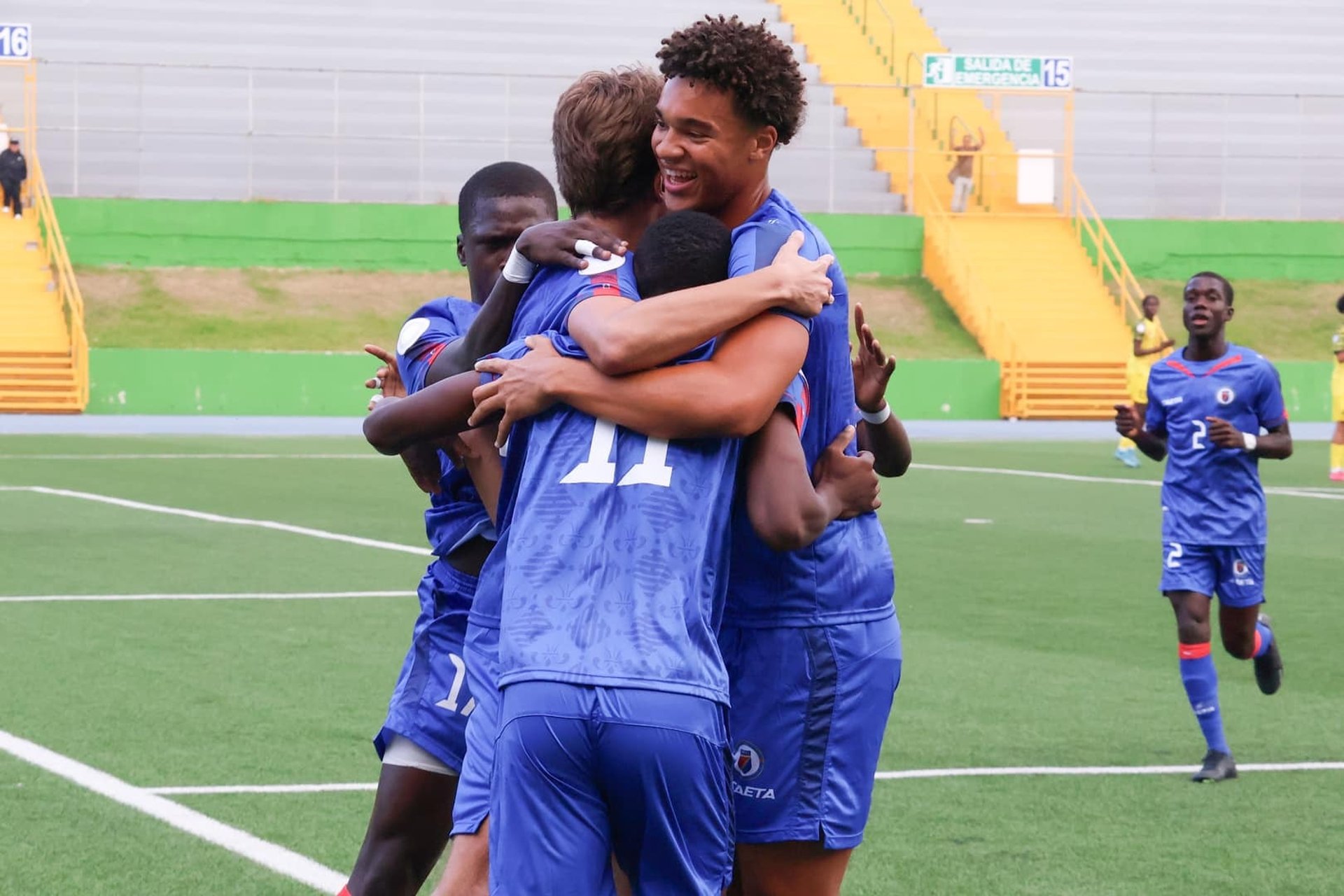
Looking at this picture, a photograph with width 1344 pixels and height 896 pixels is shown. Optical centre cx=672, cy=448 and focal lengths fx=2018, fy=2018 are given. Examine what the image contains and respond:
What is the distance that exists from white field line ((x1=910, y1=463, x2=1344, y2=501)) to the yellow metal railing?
43.8ft

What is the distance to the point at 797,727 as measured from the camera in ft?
12.3

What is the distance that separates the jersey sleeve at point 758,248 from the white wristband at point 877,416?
32.9 inches

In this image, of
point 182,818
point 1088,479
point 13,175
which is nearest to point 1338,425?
point 1088,479

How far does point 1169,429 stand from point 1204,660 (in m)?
1.33

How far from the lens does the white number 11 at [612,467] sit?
10.5 ft

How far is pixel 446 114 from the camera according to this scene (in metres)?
40.2

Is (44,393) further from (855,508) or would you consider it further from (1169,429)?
(855,508)

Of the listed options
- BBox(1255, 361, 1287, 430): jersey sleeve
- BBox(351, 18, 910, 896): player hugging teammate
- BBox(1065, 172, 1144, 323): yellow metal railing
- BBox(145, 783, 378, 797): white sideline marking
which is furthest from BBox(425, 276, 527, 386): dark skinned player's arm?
BBox(1065, 172, 1144, 323): yellow metal railing

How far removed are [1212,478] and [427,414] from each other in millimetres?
5519

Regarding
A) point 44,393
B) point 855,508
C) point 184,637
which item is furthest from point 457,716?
point 44,393

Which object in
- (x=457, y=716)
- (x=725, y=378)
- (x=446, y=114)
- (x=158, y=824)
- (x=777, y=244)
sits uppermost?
(x=446, y=114)

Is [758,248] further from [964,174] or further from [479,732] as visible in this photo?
[964,174]

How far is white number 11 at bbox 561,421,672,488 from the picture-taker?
10.5 ft

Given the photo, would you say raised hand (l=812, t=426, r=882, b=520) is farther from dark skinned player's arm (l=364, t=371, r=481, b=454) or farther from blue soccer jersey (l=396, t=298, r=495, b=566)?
blue soccer jersey (l=396, t=298, r=495, b=566)
